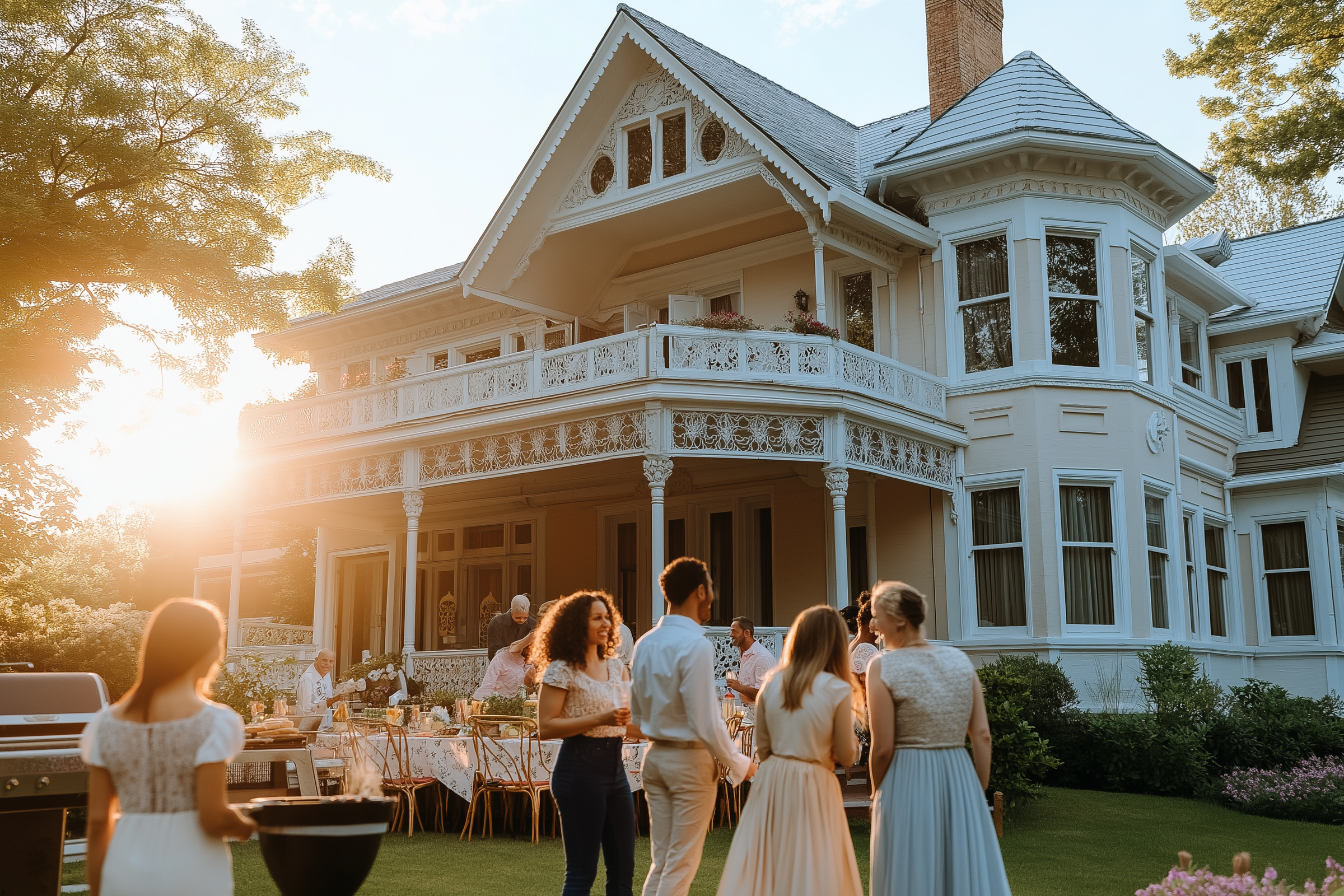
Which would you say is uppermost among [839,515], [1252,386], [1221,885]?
[1252,386]

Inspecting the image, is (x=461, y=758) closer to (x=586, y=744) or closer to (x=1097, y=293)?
(x=586, y=744)

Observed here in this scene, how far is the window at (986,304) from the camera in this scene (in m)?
17.5

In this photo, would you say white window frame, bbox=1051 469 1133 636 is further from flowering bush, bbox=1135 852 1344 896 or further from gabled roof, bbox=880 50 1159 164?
flowering bush, bbox=1135 852 1344 896

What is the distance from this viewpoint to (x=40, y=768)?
5.54 metres

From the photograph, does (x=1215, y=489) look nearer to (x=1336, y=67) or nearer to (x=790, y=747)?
(x=1336, y=67)

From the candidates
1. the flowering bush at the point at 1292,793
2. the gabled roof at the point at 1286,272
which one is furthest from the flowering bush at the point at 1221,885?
the gabled roof at the point at 1286,272

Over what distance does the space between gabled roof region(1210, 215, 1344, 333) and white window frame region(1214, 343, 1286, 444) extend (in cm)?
49

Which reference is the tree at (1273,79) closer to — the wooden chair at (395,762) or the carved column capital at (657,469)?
the carved column capital at (657,469)

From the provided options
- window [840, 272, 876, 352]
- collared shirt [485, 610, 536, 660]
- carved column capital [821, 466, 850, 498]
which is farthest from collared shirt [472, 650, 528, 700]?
window [840, 272, 876, 352]

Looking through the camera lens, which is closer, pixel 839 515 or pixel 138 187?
pixel 138 187

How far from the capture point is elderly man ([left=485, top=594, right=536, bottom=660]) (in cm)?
1318

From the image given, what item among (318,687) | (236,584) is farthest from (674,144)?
(236,584)

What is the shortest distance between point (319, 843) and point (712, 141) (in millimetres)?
14932

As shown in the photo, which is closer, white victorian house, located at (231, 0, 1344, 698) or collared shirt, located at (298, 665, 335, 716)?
collared shirt, located at (298, 665, 335, 716)
